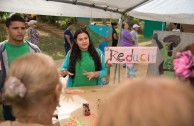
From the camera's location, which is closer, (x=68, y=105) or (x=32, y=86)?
(x=32, y=86)

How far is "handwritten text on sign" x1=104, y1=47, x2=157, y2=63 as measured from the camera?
2521 mm

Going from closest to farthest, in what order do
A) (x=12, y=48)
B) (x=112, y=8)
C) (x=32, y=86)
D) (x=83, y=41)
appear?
1. (x=32, y=86)
2. (x=12, y=48)
3. (x=83, y=41)
4. (x=112, y=8)

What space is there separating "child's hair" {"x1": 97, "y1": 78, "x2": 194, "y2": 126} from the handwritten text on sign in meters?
1.93

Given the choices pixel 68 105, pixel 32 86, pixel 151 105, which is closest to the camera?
pixel 151 105

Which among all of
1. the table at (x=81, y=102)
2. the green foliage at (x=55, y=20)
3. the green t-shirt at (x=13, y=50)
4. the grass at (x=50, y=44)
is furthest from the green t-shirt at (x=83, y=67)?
the green foliage at (x=55, y=20)

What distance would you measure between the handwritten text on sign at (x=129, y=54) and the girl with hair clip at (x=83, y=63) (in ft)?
0.62

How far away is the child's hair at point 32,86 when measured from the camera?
1012 millimetres

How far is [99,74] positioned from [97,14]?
48.1 inches

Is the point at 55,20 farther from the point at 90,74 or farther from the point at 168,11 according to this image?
the point at 90,74

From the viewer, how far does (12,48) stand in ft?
7.82

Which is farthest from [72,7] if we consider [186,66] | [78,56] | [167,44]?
[186,66]

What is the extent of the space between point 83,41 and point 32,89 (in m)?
1.68

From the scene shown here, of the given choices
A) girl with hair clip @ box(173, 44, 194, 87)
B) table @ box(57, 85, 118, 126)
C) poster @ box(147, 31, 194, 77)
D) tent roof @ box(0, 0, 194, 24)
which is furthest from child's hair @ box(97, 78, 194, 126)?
poster @ box(147, 31, 194, 77)

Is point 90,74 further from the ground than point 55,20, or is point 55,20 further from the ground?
point 55,20
